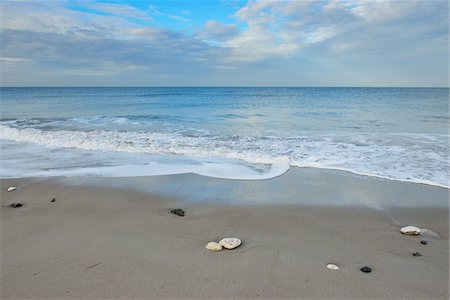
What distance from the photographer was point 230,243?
358cm

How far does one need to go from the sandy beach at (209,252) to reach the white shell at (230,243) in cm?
7

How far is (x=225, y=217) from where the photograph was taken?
4531 mm

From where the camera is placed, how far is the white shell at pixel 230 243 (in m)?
3.55

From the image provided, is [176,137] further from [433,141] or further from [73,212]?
[433,141]

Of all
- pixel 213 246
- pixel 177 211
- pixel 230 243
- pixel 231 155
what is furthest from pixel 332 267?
pixel 231 155

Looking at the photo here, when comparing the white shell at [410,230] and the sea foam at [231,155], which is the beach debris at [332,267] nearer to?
the white shell at [410,230]

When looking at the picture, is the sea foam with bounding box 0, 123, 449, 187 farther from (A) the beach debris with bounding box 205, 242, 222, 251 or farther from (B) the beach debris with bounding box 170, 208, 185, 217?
(A) the beach debris with bounding box 205, 242, 222, 251

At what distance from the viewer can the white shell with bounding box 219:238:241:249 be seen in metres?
3.55

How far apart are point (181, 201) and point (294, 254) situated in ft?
7.66

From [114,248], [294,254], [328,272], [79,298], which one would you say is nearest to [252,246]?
[294,254]

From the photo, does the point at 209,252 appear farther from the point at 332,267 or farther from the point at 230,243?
the point at 332,267

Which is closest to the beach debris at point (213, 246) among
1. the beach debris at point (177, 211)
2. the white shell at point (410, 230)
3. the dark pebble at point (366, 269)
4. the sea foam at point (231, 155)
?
the beach debris at point (177, 211)

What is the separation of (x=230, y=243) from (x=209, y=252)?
0.27 meters

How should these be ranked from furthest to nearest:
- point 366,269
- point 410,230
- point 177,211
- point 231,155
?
point 231,155 → point 177,211 → point 410,230 → point 366,269
